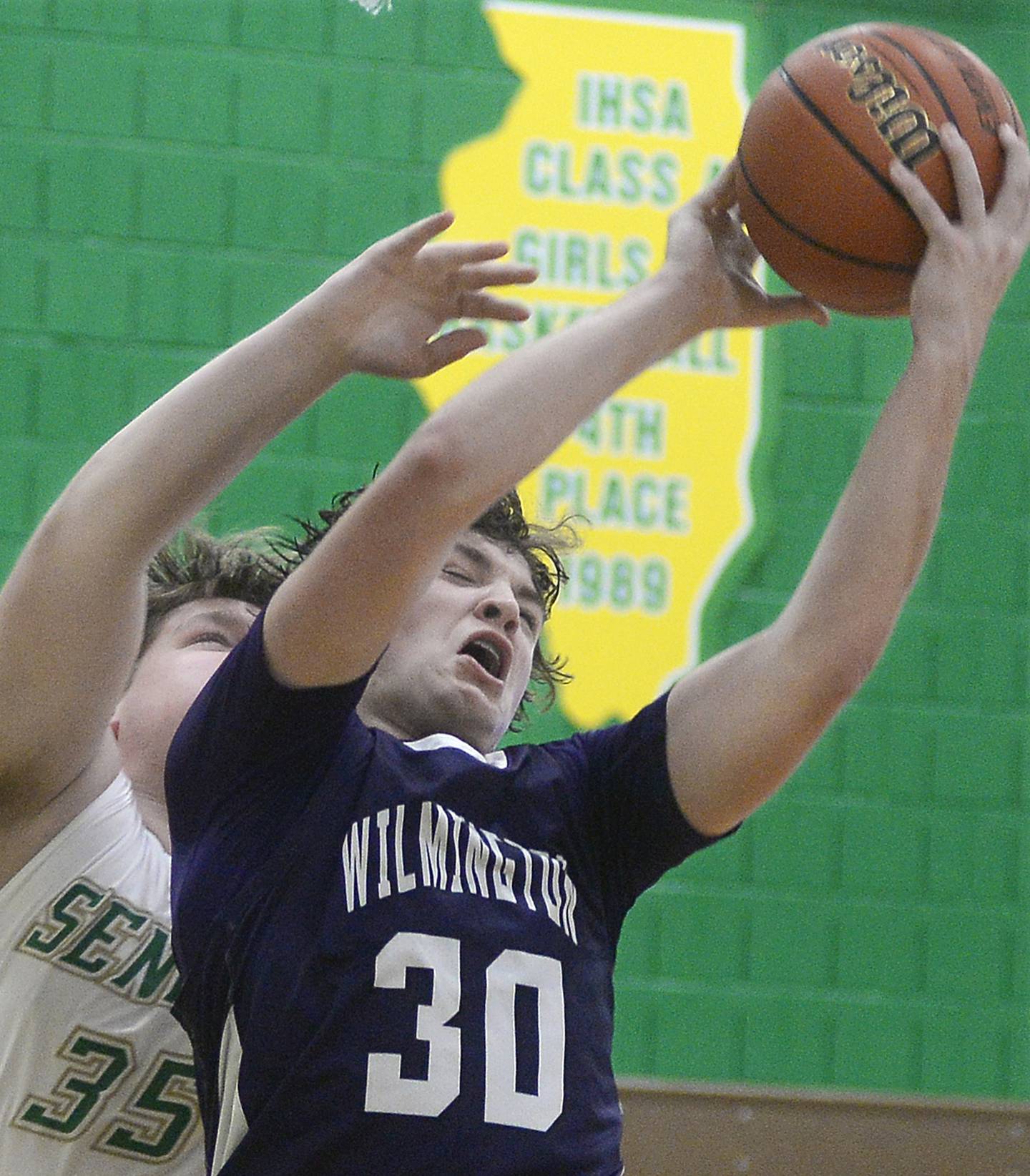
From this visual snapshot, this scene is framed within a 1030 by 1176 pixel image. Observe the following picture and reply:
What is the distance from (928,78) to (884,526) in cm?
47

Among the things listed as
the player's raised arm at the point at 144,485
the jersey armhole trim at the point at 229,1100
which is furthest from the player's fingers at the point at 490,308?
the jersey armhole trim at the point at 229,1100

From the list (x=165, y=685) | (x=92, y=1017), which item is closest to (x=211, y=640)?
(x=165, y=685)

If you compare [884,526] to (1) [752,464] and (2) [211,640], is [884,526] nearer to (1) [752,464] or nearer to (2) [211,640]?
(2) [211,640]

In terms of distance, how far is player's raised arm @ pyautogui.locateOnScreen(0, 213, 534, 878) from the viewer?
4.60 ft

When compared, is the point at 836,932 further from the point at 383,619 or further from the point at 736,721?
the point at 383,619

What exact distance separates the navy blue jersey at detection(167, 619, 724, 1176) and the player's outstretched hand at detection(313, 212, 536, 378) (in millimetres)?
315

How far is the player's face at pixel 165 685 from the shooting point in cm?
184

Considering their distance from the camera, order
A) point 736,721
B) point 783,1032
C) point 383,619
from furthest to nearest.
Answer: point 783,1032 → point 736,721 → point 383,619

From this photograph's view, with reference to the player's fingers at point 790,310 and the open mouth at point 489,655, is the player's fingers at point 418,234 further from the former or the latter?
the open mouth at point 489,655

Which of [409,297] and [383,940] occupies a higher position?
[409,297]

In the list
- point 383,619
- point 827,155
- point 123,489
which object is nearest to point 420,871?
point 383,619

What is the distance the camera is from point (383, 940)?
1452 mm

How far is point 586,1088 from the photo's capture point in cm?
149

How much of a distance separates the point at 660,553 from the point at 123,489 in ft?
8.36
